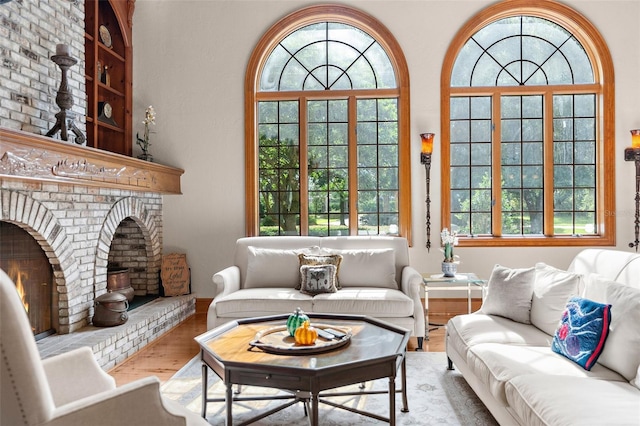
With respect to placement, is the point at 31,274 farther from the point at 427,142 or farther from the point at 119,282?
the point at 427,142

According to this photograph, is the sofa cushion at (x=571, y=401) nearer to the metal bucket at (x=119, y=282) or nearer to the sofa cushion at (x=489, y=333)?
the sofa cushion at (x=489, y=333)

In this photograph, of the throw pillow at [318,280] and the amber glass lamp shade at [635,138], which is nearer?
the throw pillow at [318,280]

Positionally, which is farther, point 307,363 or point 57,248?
point 57,248

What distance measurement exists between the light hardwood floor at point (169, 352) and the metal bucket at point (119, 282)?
58cm

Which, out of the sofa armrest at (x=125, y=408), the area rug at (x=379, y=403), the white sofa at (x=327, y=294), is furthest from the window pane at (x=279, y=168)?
the sofa armrest at (x=125, y=408)

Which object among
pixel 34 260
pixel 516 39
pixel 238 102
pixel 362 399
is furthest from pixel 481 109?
pixel 34 260

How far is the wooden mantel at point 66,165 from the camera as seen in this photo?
2.91 m

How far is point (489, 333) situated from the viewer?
3.02 m

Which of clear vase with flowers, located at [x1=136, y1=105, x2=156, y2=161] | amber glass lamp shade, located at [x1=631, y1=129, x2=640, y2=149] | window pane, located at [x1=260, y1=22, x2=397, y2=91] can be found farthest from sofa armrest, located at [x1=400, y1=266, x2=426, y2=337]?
clear vase with flowers, located at [x1=136, y1=105, x2=156, y2=161]

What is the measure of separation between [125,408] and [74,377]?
46 cm

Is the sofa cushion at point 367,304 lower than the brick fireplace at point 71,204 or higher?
lower

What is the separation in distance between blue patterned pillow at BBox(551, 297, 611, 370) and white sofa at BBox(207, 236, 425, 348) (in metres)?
1.58

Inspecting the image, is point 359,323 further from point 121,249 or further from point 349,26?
point 349,26

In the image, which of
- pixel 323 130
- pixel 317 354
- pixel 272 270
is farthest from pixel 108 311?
pixel 323 130
